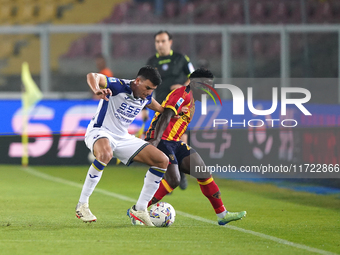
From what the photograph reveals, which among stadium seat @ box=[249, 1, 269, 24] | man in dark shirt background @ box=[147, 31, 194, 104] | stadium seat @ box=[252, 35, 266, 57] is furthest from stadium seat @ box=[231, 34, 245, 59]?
man in dark shirt background @ box=[147, 31, 194, 104]

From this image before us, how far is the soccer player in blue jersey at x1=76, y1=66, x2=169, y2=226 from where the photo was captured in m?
5.93

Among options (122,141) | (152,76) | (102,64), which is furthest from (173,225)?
Answer: (102,64)

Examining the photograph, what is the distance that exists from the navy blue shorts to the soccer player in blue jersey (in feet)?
0.95

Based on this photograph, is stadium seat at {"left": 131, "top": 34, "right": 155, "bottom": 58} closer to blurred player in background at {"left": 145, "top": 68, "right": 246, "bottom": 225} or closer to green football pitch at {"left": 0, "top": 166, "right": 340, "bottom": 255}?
green football pitch at {"left": 0, "top": 166, "right": 340, "bottom": 255}

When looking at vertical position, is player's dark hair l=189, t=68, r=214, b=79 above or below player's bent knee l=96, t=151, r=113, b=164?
above

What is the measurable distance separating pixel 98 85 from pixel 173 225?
1521 millimetres

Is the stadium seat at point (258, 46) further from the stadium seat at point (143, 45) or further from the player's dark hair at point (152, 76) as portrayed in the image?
the player's dark hair at point (152, 76)

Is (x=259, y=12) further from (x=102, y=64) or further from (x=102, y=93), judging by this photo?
(x=102, y=93)

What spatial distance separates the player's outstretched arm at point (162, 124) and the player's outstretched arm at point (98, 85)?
635 millimetres

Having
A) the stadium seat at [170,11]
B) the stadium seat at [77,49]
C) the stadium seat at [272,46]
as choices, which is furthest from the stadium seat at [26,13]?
the stadium seat at [272,46]

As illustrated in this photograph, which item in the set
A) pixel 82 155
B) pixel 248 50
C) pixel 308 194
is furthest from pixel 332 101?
pixel 82 155

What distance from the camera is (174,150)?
6348mm

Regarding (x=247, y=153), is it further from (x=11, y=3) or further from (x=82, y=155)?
(x=11, y=3)

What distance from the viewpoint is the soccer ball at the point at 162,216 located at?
5.93 m
